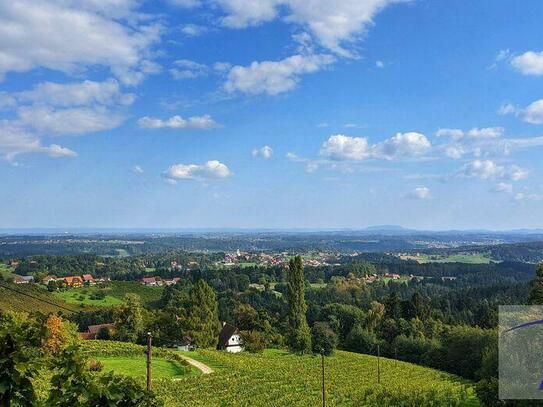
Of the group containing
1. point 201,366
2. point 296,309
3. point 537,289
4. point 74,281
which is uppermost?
point 537,289

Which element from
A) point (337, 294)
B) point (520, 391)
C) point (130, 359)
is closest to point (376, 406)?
point (520, 391)

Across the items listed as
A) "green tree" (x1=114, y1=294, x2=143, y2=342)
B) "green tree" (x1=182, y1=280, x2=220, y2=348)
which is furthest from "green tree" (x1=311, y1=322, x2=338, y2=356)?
"green tree" (x1=114, y1=294, x2=143, y2=342)

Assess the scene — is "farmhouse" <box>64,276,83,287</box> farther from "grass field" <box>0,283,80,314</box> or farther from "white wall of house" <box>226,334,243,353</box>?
"white wall of house" <box>226,334,243,353</box>

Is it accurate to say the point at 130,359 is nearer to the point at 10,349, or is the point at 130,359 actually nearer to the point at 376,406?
the point at 376,406

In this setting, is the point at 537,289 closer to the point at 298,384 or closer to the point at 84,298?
the point at 298,384

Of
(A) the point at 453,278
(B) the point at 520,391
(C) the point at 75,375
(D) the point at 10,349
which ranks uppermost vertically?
(D) the point at 10,349

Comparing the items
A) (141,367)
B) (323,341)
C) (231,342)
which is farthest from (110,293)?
(141,367)
